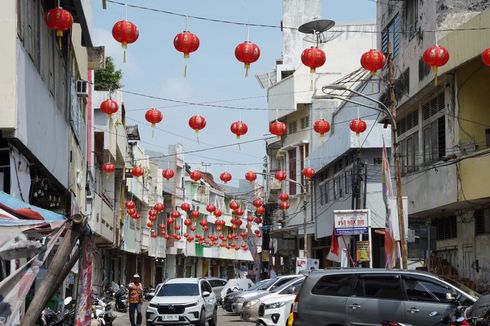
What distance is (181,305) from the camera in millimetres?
27984

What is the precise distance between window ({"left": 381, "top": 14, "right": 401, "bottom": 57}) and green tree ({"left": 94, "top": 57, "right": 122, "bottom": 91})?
19.2m

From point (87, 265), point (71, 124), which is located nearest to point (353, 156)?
point (71, 124)

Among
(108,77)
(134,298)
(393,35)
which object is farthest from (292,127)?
(134,298)

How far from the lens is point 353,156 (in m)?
42.1

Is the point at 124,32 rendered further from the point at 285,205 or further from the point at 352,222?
the point at 285,205

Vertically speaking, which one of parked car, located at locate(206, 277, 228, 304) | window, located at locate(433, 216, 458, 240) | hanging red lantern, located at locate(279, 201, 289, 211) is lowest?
parked car, located at locate(206, 277, 228, 304)

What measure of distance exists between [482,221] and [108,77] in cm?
2824

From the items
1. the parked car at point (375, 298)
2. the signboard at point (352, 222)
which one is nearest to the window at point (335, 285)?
the parked car at point (375, 298)

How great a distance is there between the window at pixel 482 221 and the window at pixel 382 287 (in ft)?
34.4

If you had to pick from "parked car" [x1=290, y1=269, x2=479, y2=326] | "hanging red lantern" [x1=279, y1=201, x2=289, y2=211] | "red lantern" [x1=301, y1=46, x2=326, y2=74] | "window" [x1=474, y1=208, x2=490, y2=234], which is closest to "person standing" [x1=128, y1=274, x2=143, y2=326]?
"window" [x1=474, y1=208, x2=490, y2=234]

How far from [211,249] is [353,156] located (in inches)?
2459

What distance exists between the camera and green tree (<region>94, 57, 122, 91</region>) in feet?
160

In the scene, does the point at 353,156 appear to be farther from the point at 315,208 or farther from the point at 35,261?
the point at 35,261

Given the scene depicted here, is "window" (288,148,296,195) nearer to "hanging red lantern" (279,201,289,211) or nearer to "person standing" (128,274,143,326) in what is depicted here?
"hanging red lantern" (279,201,289,211)
